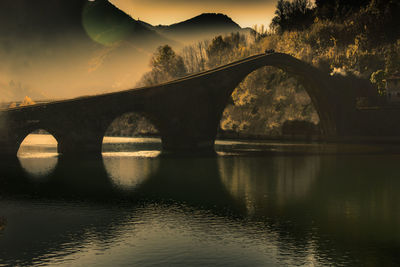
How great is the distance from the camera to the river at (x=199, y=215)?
2050cm

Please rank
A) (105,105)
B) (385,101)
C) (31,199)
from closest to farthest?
(31,199)
(105,105)
(385,101)

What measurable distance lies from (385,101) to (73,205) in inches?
3193

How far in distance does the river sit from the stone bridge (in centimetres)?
1072

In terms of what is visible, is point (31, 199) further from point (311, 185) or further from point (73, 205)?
point (311, 185)

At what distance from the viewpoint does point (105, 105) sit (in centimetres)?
6619

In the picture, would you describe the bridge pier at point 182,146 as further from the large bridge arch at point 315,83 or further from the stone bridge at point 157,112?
the large bridge arch at point 315,83

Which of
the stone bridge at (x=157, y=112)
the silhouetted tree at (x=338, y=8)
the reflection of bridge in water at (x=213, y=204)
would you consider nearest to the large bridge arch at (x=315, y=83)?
the stone bridge at (x=157, y=112)

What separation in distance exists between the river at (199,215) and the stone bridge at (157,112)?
1072cm

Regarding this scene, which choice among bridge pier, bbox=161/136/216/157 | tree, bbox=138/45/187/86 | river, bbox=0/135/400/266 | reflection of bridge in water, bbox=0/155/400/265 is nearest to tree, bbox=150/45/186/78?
tree, bbox=138/45/187/86

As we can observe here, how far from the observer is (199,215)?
28.1m

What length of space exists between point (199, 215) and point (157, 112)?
4418 centimetres

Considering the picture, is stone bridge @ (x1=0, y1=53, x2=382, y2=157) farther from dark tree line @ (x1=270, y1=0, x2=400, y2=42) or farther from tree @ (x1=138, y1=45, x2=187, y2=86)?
tree @ (x1=138, y1=45, x2=187, y2=86)

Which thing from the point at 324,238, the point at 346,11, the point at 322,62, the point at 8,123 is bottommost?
the point at 324,238

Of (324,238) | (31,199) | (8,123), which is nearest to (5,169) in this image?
(8,123)
